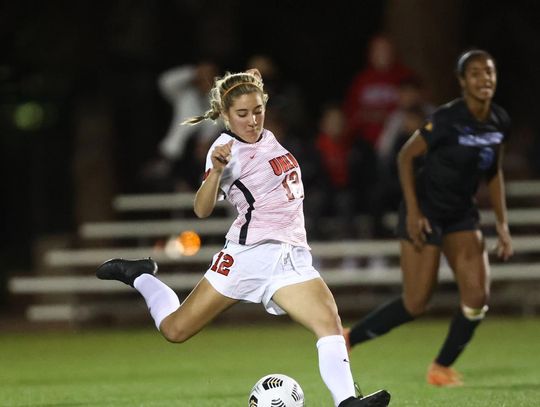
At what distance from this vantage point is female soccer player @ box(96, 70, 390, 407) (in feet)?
25.8

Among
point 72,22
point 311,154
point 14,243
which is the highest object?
point 72,22

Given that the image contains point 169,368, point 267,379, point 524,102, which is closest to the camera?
point 267,379

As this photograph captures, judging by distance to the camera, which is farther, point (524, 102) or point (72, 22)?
point (524, 102)

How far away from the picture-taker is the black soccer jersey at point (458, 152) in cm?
1005

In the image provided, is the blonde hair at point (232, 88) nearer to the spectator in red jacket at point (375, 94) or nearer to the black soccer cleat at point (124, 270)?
the black soccer cleat at point (124, 270)

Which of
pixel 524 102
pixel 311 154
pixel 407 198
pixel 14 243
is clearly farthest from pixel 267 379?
pixel 14 243

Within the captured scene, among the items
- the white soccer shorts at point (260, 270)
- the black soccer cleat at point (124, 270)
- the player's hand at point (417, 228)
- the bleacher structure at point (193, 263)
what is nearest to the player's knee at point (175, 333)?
the white soccer shorts at point (260, 270)

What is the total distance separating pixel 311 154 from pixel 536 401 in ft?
22.6

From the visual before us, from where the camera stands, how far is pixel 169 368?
463 inches

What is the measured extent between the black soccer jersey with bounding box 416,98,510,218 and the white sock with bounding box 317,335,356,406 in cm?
→ 259

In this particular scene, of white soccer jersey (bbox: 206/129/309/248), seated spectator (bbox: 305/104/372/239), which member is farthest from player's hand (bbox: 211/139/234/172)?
seated spectator (bbox: 305/104/372/239)

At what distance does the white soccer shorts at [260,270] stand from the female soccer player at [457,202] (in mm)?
2165

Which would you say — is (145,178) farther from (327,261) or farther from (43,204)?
(43,204)

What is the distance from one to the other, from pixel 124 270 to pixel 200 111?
6.47 m
